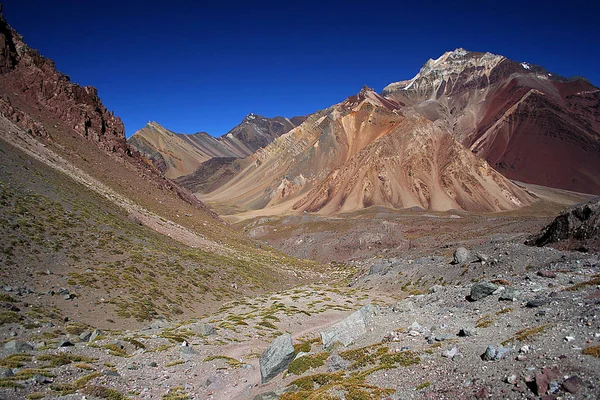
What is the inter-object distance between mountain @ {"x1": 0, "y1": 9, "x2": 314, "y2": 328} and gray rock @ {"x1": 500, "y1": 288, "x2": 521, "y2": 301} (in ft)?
74.0

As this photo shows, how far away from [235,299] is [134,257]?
1063 cm

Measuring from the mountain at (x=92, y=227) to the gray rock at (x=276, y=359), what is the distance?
12.8 meters

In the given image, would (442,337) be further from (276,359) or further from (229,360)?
(229,360)

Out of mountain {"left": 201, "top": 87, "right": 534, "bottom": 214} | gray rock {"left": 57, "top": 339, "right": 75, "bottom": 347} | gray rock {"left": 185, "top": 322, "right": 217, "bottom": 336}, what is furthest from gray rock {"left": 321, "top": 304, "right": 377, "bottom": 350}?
mountain {"left": 201, "top": 87, "right": 534, "bottom": 214}

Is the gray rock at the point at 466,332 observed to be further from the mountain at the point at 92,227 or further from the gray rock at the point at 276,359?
the mountain at the point at 92,227

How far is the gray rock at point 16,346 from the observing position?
49.3ft

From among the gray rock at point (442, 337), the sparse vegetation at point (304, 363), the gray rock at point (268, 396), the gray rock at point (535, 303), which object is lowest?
the gray rock at point (268, 396)

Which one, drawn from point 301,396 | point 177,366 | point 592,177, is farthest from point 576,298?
point 592,177

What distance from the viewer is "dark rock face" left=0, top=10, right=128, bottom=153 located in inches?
2448

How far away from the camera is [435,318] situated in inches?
697

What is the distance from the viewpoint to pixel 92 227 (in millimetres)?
36219

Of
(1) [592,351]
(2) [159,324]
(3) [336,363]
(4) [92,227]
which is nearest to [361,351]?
(3) [336,363]

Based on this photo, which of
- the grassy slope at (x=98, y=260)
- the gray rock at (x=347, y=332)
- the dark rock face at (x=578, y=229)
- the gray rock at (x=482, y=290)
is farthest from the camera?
the dark rock face at (x=578, y=229)

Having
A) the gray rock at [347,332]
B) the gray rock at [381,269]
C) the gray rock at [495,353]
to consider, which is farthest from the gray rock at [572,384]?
the gray rock at [381,269]
